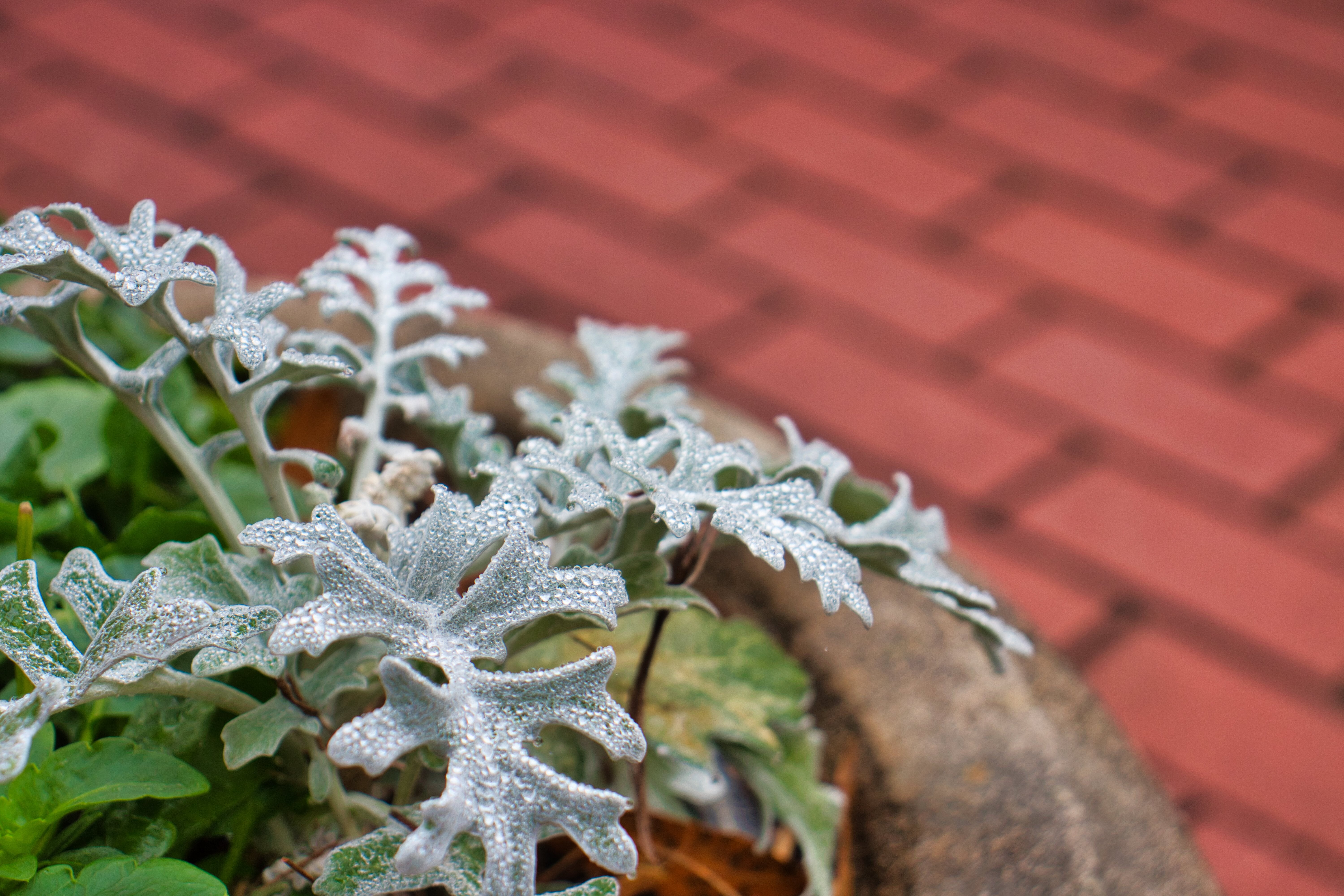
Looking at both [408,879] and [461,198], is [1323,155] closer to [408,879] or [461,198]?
[461,198]

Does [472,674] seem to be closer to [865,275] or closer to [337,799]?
[337,799]

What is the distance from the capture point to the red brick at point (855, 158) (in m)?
1.75

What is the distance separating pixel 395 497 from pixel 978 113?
4.94 ft

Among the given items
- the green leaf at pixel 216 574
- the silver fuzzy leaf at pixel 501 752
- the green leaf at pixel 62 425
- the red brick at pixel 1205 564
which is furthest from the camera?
the red brick at pixel 1205 564

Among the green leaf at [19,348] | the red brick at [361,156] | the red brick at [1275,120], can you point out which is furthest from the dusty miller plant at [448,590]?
the red brick at [1275,120]

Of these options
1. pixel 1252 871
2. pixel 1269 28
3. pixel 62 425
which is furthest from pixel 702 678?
pixel 1269 28

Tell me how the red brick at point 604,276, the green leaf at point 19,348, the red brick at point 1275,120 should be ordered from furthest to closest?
the red brick at point 1275,120 < the red brick at point 604,276 < the green leaf at point 19,348

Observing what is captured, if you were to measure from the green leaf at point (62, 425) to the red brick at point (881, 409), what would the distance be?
0.89 meters

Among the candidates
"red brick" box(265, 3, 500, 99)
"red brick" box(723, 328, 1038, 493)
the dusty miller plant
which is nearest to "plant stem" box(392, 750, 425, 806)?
the dusty miller plant

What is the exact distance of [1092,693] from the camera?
738mm

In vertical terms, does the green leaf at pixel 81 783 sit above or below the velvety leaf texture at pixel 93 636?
below

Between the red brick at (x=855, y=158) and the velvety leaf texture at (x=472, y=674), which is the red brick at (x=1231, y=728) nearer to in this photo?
the red brick at (x=855, y=158)

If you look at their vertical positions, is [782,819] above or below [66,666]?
below

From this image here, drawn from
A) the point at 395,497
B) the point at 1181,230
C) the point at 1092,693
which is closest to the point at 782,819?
the point at 1092,693
